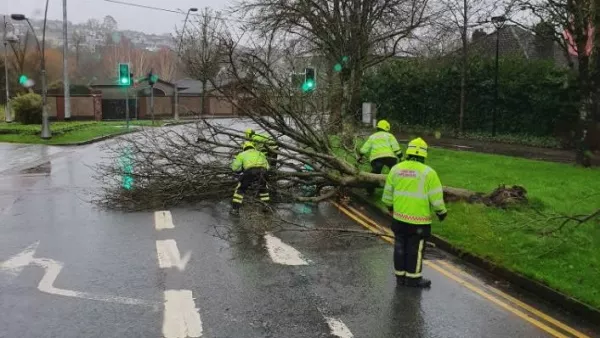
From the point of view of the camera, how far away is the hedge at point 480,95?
24.2m

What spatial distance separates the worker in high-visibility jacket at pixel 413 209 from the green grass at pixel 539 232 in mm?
1251

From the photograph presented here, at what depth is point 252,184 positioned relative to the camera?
10.5 metres

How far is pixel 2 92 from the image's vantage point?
5369cm

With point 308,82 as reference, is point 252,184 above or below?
below

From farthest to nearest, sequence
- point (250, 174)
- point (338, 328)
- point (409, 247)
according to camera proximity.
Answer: point (250, 174) → point (409, 247) → point (338, 328)

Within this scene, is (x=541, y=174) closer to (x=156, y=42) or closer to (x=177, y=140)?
(x=177, y=140)

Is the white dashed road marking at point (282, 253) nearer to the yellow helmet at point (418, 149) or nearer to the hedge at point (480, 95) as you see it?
the yellow helmet at point (418, 149)

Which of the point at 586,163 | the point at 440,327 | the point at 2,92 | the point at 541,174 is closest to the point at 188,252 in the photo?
the point at 440,327

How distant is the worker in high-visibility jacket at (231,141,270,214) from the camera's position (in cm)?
1024

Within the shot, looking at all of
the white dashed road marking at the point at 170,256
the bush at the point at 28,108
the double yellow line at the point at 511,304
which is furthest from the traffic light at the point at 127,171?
the bush at the point at 28,108

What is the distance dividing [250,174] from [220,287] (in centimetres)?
407

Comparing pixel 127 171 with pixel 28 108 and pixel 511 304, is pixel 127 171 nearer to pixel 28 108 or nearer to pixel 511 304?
pixel 511 304

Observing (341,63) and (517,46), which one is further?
(517,46)

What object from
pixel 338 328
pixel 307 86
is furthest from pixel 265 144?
pixel 338 328
